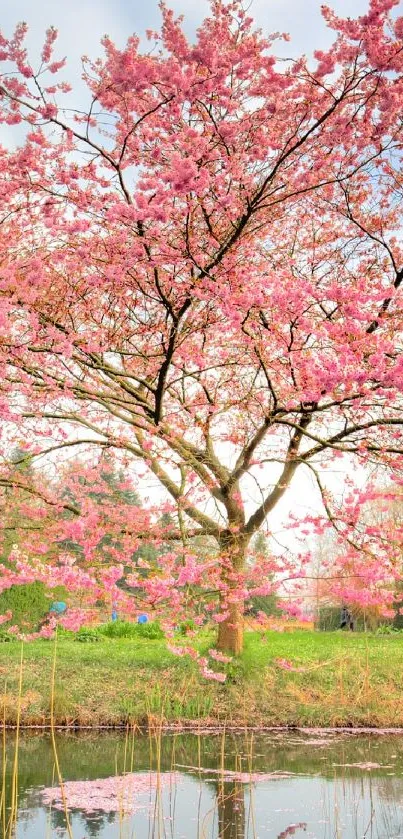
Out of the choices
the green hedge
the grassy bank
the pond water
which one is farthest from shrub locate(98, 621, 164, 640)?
the pond water

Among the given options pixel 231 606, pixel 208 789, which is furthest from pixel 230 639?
pixel 208 789

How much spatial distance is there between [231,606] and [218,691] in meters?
1.10

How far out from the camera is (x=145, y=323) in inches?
342

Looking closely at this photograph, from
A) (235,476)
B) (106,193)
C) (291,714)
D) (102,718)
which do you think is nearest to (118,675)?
(102,718)

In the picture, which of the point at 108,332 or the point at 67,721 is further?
the point at 67,721

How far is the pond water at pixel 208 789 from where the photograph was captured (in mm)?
5156

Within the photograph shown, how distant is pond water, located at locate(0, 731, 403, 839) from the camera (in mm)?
5156

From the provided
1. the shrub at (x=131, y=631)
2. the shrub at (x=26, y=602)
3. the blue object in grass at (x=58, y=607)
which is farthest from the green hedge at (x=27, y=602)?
the shrub at (x=131, y=631)

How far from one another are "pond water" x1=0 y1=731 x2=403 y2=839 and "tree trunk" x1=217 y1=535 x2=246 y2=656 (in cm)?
156

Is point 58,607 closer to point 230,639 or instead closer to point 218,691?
point 230,639

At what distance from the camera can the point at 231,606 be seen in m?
10.1

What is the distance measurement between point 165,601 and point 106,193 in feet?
14.3

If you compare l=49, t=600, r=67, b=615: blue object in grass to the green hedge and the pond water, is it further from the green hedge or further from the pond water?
the pond water

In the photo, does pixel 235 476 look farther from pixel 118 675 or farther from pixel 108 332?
pixel 118 675
